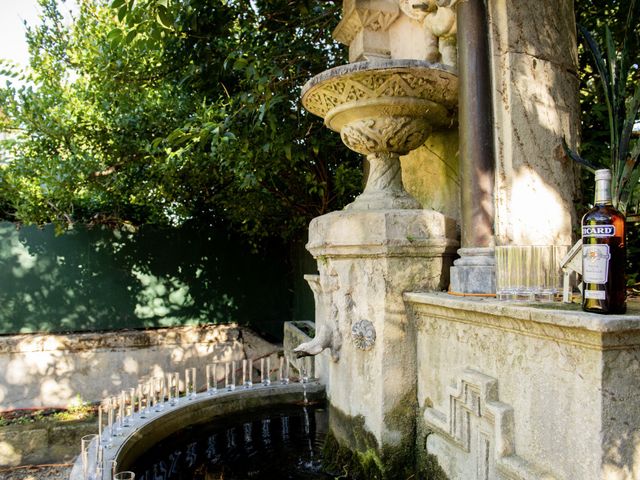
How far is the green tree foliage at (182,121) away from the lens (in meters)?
4.48

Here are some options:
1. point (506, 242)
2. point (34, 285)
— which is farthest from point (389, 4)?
point (34, 285)

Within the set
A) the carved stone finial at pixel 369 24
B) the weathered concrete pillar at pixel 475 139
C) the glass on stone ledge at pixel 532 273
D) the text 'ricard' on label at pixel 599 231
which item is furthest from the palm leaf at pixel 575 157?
the carved stone finial at pixel 369 24

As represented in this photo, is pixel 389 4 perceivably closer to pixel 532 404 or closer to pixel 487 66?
pixel 487 66

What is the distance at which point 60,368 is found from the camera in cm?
698

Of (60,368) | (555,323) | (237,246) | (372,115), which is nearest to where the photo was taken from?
(555,323)

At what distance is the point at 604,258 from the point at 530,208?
101 centimetres

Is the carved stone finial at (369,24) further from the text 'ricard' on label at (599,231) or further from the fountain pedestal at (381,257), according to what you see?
the text 'ricard' on label at (599,231)

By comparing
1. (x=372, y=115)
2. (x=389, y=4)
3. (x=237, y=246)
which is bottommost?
(x=237, y=246)

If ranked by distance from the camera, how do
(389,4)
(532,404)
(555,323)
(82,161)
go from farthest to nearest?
(82,161)
(389,4)
(532,404)
(555,323)

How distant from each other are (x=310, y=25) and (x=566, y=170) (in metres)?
3.27

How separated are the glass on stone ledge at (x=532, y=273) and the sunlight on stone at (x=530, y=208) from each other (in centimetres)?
46

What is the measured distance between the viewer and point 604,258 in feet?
5.15

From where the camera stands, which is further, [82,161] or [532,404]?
[82,161]

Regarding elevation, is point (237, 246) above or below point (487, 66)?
below
